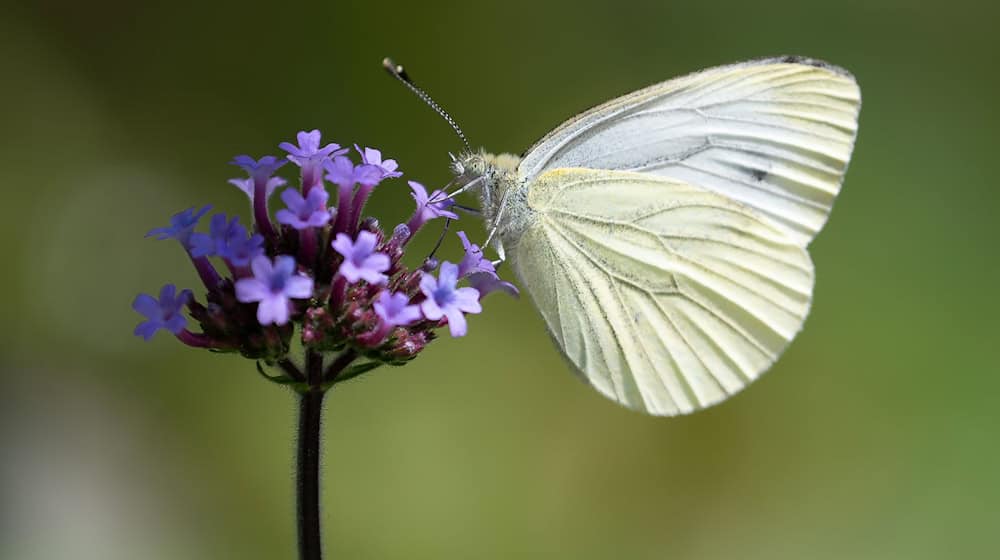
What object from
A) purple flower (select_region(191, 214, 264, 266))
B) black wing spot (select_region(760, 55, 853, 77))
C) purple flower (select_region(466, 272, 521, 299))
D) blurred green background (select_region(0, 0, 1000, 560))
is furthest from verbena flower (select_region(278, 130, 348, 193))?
blurred green background (select_region(0, 0, 1000, 560))

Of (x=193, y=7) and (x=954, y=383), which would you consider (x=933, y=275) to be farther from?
(x=193, y=7)

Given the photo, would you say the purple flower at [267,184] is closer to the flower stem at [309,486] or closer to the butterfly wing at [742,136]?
the flower stem at [309,486]

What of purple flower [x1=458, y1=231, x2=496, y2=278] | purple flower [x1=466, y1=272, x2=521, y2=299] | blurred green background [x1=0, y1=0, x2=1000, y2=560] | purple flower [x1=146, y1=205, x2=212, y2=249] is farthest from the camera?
blurred green background [x1=0, y1=0, x2=1000, y2=560]

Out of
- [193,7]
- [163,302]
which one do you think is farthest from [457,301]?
[193,7]

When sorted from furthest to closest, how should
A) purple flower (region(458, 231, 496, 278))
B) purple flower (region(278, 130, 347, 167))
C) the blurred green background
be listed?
the blurred green background → purple flower (region(458, 231, 496, 278)) → purple flower (region(278, 130, 347, 167))

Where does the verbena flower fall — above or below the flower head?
above

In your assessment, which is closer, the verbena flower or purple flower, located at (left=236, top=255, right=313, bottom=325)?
purple flower, located at (left=236, top=255, right=313, bottom=325)

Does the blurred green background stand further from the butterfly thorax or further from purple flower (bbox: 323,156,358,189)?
purple flower (bbox: 323,156,358,189)
